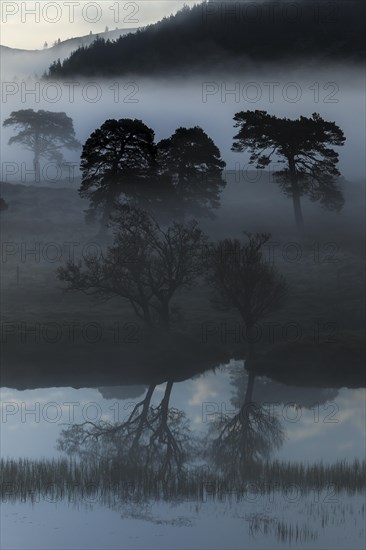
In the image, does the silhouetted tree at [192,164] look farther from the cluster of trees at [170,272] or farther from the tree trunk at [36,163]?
the tree trunk at [36,163]

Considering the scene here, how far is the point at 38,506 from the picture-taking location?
110 ft

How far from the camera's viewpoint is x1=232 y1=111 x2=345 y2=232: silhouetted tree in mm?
92938

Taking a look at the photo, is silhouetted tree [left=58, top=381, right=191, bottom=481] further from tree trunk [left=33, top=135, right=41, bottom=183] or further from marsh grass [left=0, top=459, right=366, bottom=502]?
tree trunk [left=33, top=135, right=41, bottom=183]

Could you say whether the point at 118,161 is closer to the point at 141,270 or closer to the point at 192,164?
the point at 192,164

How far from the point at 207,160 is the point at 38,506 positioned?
200 feet

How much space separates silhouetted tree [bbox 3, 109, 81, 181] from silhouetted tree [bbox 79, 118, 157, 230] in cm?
4721

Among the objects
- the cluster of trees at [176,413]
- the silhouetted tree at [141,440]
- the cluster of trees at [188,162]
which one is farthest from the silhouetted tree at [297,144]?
the silhouetted tree at [141,440]

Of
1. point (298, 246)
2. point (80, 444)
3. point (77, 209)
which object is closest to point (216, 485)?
point (80, 444)

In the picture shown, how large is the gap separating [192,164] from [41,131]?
49.6m

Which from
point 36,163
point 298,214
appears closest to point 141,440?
point 298,214

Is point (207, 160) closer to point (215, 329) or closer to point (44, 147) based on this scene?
point (215, 329)

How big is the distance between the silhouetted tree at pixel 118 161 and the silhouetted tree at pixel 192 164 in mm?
3532

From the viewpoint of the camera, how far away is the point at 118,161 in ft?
287

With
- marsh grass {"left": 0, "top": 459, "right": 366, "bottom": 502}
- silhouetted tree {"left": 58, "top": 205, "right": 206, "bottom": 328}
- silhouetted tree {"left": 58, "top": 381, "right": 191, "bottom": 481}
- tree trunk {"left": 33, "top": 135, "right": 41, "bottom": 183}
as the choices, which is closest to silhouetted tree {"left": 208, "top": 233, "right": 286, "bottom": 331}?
silhouetted tree {"left": 58, "top": 205, "right": 206, "bottom": 328}
